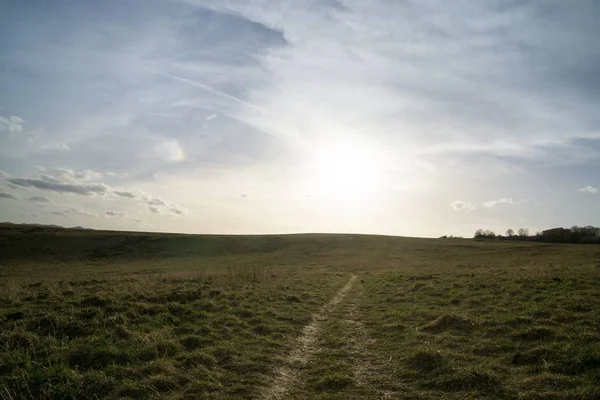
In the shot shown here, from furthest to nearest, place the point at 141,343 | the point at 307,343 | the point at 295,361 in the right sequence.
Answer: the point at 307,343, the point at 141,343, the point at 295,361

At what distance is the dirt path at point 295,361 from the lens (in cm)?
764

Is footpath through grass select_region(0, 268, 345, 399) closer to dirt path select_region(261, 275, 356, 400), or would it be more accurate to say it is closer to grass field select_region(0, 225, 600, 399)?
grass field select_region(0, 225, 600, 399)

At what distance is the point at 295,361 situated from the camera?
31.2ft

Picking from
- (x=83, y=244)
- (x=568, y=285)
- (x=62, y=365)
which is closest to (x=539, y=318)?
(x=568, y=285)

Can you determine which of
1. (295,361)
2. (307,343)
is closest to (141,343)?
(295,361)

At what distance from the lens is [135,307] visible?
1393cm

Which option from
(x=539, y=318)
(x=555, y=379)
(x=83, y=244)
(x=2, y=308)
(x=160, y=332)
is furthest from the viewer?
(x=83, y=244)

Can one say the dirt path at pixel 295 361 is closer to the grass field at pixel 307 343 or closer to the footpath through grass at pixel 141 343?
the grass field at pixel 307 343

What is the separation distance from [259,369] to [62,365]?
421 centimetres

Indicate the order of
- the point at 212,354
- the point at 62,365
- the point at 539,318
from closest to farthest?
the point at 62,365 → the point at 212,354 → the point at 539,318

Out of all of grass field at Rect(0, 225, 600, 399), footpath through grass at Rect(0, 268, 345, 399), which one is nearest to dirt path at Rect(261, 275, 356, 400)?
grass field at Rect(0, 225, 600, 399)

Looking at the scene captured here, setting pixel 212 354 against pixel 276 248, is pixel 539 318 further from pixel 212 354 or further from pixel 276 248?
pixel 276 248

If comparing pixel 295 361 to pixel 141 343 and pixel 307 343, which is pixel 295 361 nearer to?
pixel 307 343

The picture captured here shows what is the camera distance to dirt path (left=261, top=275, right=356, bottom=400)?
7.64 meters
